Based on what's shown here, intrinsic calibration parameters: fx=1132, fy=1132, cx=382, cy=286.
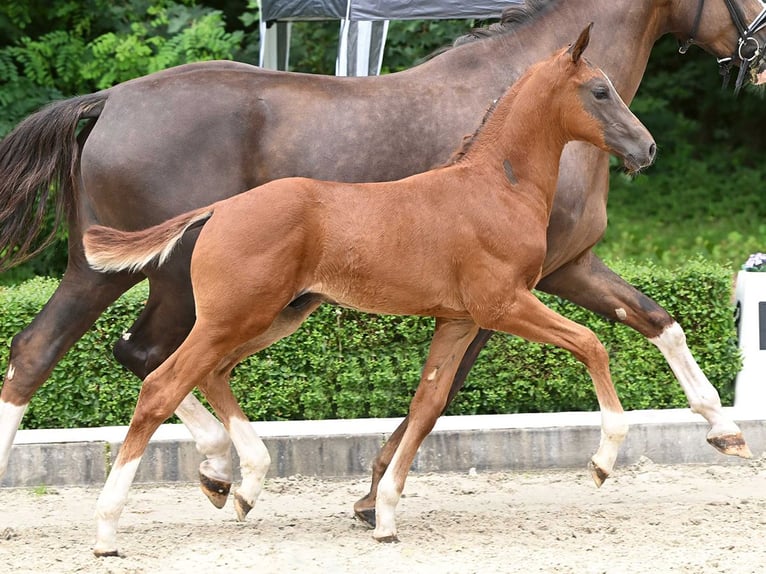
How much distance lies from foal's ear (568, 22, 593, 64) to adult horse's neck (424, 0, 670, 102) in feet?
2.11

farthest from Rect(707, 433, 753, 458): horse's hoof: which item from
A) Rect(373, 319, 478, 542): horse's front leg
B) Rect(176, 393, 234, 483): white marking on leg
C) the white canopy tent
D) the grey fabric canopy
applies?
the grey fabric canopy

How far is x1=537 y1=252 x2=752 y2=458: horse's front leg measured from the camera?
192 inches

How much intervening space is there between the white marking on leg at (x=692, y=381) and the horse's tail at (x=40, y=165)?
262 cm

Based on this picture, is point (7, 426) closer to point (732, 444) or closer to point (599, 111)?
point (599, 111)

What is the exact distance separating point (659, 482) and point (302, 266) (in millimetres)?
2299

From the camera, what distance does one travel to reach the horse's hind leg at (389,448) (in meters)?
4.63

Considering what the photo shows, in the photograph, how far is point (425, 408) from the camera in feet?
14.4

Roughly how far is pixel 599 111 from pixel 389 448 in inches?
63.8

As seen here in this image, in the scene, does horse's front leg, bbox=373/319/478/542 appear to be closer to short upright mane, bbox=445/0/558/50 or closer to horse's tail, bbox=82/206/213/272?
horse's tail, bbox=82/206/213/272

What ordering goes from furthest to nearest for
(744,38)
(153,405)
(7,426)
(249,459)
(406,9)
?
(406,9)
(744,38)
(7,426)
(249,459)
(153,405)

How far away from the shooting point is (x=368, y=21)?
24.0 feet

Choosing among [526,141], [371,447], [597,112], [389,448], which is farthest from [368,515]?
[597,112]

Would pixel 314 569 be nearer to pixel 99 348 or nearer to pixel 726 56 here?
pixel 99 348

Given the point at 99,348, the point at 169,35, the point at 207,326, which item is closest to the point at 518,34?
the point at 207,326
